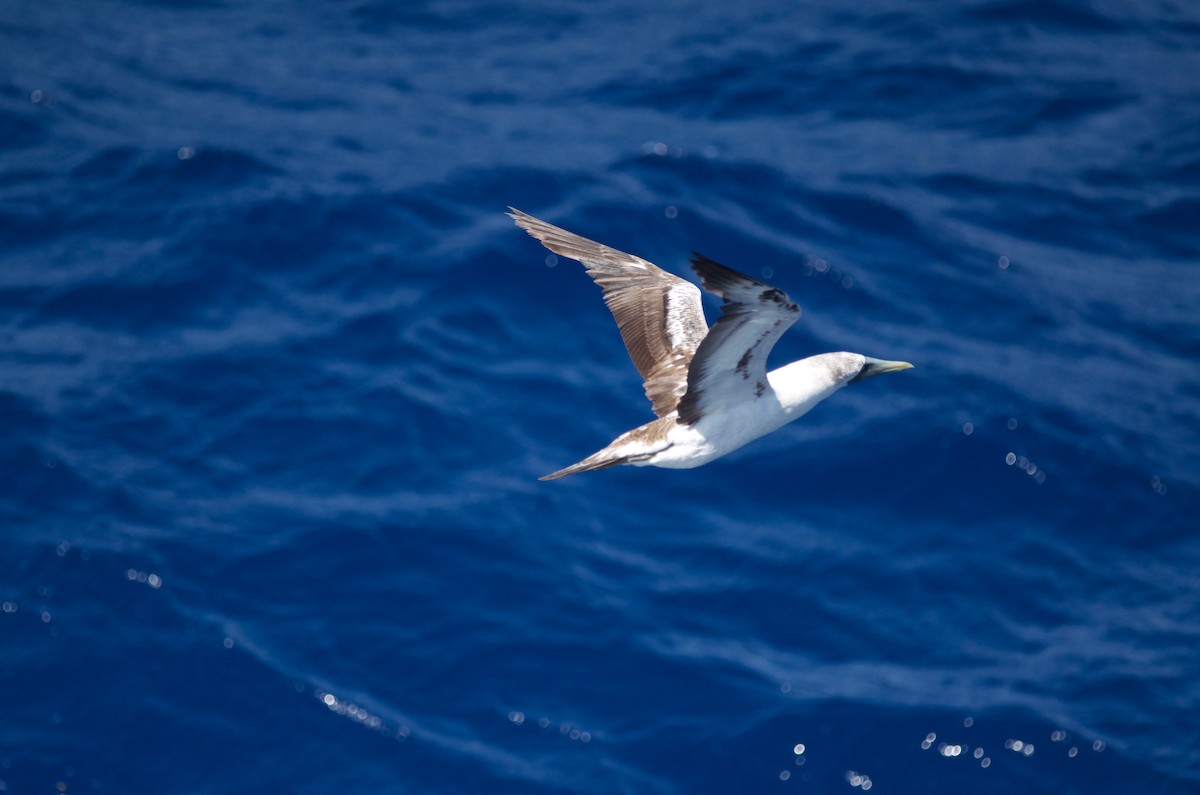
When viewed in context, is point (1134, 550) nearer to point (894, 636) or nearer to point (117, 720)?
point (894, 636)

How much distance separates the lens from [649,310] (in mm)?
12016

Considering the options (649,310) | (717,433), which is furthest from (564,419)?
(717,433)

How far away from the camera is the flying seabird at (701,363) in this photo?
9.58 m

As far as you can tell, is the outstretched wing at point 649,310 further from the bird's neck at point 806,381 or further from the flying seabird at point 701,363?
the bird's neck at point 806,381

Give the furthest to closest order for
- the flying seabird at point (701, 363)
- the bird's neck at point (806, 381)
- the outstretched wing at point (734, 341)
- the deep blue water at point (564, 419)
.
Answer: the deep blue water at point (564, 419) < the bird's neck at point (806, 381) < the flying seabird at point (701, 363) < the outstretched wing at point (734, 341)

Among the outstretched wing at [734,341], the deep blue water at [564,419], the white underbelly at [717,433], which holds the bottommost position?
the deep blue water at [564,419]

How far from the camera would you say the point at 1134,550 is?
16875 mm

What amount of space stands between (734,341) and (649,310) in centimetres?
220

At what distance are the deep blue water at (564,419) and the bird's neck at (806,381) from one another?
5276 mm

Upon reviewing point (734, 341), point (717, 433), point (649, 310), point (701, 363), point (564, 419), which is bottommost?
point (564, 419)

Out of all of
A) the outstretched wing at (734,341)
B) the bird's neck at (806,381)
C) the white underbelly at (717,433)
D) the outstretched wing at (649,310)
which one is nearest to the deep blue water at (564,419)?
the outstretched wing at (649,310)

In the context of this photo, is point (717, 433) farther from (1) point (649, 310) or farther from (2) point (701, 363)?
(1) point (649, 310)

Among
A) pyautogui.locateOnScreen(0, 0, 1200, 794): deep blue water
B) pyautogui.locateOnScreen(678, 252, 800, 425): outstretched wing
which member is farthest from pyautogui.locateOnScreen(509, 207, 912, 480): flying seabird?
pyautogui.locateOnScreen(0, 0, 1200, 794): deep blue water

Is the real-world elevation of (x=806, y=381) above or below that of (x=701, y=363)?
below
